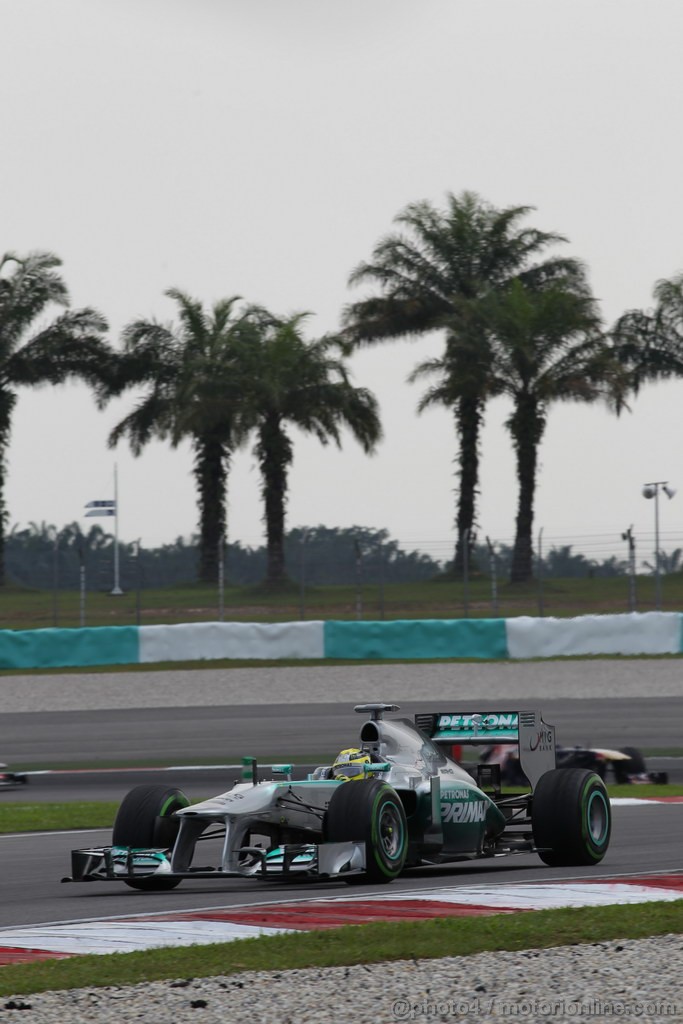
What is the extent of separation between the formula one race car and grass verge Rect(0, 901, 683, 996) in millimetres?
1692

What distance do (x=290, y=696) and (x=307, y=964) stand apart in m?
21.0

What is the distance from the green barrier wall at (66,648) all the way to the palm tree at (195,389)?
40.5 ft

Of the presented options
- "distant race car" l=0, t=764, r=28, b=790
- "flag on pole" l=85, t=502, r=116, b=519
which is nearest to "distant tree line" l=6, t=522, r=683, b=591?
"flag on pole" l=85, t=502, r=116, b=519

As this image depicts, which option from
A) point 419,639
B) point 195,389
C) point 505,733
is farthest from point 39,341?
point 505,733

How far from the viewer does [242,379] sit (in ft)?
139

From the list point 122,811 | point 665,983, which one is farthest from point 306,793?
point 665,983

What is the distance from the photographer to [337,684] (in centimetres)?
2820

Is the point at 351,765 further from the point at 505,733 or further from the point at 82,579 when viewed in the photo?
the point at 82,579

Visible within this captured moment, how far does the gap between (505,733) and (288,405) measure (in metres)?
31.5

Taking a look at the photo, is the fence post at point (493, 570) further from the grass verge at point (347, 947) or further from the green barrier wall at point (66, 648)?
the grass verge at point (347, 947)

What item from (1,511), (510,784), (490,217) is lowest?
(510,784)

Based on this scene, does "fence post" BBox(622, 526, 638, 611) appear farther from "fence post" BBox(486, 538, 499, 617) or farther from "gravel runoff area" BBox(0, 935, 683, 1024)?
"gravel runoff area" BBox(0, 935, 683, 1024)

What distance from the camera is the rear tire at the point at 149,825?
34.0 ft

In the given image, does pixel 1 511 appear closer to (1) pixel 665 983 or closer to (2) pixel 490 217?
(2) pixel 490 217
